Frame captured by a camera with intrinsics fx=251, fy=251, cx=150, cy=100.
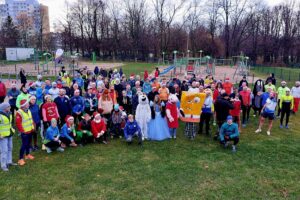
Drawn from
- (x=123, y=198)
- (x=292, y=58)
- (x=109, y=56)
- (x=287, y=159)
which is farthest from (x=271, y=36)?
(x=123, y=198)

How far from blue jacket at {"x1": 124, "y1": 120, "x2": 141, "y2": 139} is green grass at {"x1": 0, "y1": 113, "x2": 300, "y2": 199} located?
1.28ft

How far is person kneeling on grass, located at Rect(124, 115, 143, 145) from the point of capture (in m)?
8.34

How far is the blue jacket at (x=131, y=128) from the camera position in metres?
8.38

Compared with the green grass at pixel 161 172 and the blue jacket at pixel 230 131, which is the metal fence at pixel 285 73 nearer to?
the blue jacket at pixel 230 131

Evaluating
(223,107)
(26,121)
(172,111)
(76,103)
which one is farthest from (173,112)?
(26,121)

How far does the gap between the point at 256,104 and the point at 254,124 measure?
94 cm

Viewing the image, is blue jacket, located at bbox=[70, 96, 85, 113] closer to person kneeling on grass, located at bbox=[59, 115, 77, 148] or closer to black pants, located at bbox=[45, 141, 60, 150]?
person kneeling on grass, located at bbox=[59, 115, 77, 148]

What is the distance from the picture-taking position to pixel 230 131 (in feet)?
26.0

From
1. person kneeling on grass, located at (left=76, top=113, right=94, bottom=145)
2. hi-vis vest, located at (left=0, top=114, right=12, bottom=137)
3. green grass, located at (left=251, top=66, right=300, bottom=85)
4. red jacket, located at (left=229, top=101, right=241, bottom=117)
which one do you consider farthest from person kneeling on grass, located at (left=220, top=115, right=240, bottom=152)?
green grass, located at (left=251, top=66, right=300, bottom=85)

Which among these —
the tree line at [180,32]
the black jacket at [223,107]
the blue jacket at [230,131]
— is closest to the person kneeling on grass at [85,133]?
the blue jacket at [230,131]

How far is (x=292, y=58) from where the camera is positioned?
5753 cm

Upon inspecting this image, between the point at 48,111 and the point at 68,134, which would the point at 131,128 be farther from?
the point at 48,111

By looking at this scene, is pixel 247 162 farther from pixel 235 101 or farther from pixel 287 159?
pixel 235 101

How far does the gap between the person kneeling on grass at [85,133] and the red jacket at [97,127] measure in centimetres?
13
